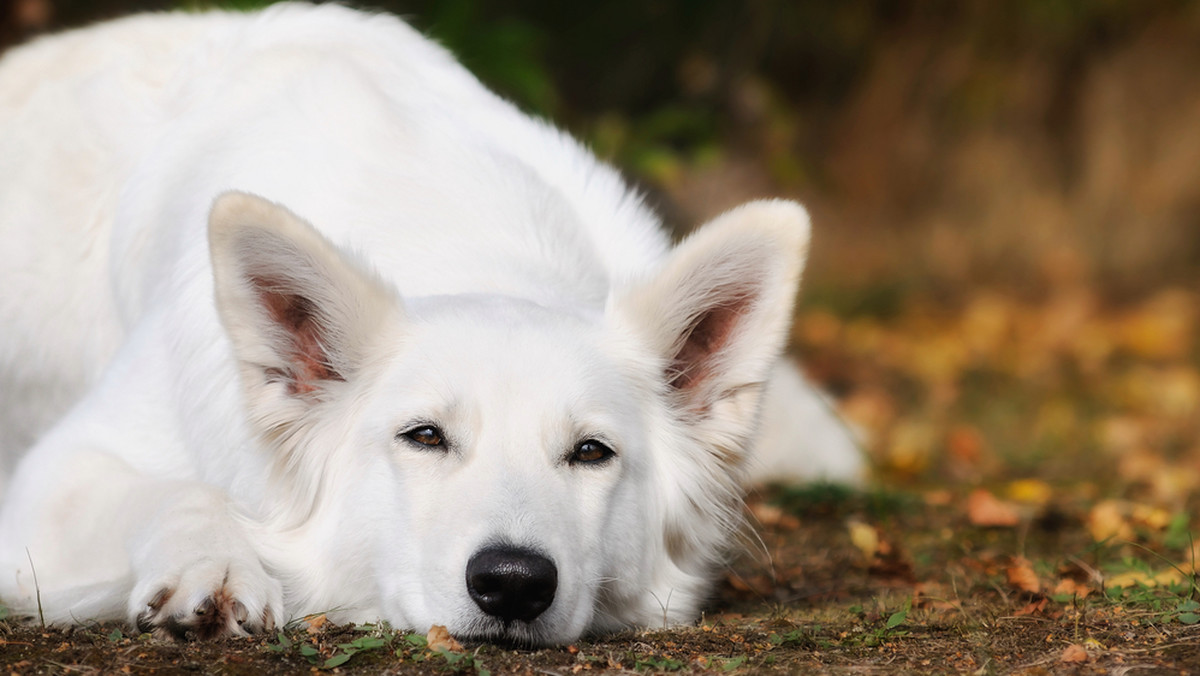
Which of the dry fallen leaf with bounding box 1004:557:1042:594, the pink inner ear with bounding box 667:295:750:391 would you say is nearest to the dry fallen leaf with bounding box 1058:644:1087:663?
the dry fallen leaf with bounding box 1004:557:1042:594

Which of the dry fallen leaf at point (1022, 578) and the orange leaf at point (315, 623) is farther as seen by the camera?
the dry fallen leaf at point (1022, 578)

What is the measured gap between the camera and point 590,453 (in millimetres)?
3109

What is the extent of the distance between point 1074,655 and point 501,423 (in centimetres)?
144

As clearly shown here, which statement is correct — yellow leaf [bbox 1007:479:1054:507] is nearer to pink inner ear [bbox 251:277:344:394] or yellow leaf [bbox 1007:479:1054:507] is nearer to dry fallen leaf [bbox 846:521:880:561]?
dry fallen leaf [bbox 846:521:880:561]

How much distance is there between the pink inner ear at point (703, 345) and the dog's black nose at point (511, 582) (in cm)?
83

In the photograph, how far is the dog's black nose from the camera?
276cm

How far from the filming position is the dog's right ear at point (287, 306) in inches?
119

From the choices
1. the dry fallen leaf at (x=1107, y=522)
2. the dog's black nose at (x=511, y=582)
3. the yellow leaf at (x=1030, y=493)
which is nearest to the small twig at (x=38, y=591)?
the dog's black nose at (x=511, y=582)

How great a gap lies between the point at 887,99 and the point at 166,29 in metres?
9.62

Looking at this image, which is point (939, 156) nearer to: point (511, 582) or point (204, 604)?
point (511, 582)

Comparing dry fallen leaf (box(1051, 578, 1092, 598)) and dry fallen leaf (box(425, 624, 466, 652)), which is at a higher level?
dry fallen leaf (box(1051, 578, 1092, 598))

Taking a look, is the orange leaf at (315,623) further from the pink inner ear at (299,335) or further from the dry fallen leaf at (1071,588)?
the dry fallen leaf at (1071,588)

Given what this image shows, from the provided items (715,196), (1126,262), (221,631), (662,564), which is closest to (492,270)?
(662,564)

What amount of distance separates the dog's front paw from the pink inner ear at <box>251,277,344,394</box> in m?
0.52
